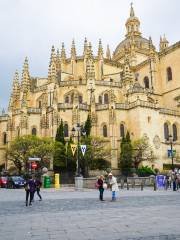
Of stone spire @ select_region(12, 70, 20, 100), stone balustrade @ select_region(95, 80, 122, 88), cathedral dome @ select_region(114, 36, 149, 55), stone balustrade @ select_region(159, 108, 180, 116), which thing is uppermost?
cathedral dome @ select_region(114, 36, 149, 55)

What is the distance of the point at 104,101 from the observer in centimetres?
5181

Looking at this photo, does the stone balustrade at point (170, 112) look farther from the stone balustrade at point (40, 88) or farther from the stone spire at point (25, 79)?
the stone spire at point (25, 79)

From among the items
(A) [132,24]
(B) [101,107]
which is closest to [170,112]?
(B) [101,107]

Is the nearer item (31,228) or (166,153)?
(31,228)

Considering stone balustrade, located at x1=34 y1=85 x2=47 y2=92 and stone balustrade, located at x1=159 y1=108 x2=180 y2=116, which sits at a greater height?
stone balustrade, located at x1=34 y1=85 x2=47 y2=92

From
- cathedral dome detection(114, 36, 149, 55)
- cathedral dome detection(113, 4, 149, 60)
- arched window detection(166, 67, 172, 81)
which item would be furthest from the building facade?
cathedral dome detection(114, 36, 149, 55)

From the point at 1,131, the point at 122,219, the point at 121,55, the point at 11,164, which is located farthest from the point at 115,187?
the point at 121,55

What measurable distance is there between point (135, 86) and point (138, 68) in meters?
12.1

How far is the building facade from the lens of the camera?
46.0m

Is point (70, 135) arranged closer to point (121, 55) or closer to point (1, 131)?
point (1, 131)

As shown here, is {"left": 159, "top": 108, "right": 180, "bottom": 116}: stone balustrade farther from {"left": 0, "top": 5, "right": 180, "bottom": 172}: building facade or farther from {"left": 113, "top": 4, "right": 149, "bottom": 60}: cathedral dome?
{"left": 113, "top": 4, "right": 149, "bottom": 60}: cathedral dome

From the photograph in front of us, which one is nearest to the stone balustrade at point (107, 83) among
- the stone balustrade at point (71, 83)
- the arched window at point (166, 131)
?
the stone balustrade at point (71, 83)

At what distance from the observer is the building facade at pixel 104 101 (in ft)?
151

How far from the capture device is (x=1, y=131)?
54562mm
